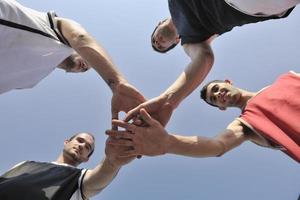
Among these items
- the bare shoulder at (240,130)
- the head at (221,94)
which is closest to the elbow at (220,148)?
the bare shoulder at (240,130)

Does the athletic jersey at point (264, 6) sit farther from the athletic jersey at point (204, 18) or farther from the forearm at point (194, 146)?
the forearm at point (194, 146)

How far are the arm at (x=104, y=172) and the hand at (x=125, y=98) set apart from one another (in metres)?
0.26

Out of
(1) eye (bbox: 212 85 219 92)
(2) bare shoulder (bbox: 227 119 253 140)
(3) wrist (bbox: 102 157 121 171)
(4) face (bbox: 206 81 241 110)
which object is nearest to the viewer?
(2) bare shoulder (bbox: 227 119 253 140)

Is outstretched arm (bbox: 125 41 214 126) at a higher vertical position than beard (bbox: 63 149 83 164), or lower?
higher

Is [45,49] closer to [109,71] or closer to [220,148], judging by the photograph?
[109,71]

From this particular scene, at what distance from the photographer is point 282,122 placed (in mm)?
2170

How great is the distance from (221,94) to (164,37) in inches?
30.0

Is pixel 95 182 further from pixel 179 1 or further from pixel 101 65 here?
pixel 179 1

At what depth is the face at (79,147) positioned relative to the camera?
140 inches

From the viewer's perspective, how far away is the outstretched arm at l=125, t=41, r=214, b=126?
2.25 metres

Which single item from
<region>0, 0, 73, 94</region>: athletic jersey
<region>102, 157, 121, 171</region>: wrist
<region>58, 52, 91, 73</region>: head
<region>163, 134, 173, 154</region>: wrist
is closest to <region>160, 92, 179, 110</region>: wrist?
<region>163, 134, 173, 154</region>: wrist

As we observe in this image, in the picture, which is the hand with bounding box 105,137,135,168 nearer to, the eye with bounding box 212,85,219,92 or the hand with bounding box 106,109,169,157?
the hand with bounding box 106,109,169,157

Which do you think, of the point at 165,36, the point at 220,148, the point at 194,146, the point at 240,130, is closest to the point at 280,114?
the point at 240,130

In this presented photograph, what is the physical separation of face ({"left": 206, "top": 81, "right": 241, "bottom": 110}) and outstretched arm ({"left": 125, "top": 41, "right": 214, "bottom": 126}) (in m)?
0.87
